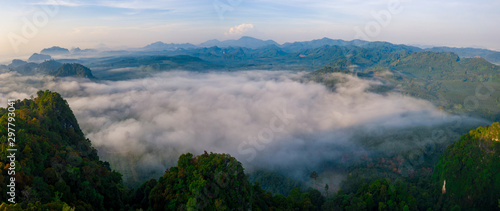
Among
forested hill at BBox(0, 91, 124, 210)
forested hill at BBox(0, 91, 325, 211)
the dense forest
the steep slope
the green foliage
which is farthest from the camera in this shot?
the steep slope

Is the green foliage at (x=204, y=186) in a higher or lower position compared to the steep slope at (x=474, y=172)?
higher

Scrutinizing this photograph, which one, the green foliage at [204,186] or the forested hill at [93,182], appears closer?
the forested hill at [93,182]

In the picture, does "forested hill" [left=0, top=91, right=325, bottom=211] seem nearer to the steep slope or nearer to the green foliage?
the green foliage

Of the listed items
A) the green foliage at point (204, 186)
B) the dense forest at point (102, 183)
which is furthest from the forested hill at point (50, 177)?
the green foliage at point (204, 186)

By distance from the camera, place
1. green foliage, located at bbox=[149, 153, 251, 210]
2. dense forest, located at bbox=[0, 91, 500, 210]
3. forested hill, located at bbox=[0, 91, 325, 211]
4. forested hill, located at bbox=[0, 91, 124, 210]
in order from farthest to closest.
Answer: green foliage, located at bbox=[149, 153, 251, 210]
dense forest, located at bbox=[0, 91, 500, 210]
forested hill, located at bbox=[0, 91, 325, 211]
forested hill, located at bbox=[0, 91, 124, 210]

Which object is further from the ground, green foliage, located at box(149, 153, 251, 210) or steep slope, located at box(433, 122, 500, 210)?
green foliage, located at box(149, 153, 251, 210)

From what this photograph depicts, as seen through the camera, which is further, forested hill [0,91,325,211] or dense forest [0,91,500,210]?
dense forest [0,91,500,210]

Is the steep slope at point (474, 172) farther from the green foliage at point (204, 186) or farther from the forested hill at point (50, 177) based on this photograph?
the forested hill at point (50, 177)

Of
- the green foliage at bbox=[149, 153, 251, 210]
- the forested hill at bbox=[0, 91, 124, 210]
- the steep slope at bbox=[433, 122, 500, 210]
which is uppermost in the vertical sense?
the forested hill at bbox=[0, 91, 124, 210]

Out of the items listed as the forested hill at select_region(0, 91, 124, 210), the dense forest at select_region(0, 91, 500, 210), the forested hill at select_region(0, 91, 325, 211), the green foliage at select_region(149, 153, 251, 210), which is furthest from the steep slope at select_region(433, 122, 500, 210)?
the forested hill at select_region(0, 91, 124, 210)

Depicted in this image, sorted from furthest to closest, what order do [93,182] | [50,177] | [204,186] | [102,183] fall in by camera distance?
[102,183] < [204,186] < [93,182] < [50,177]

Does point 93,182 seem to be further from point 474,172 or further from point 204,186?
point 474,172

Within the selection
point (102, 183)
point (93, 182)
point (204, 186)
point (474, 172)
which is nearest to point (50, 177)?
point (93, 182)
